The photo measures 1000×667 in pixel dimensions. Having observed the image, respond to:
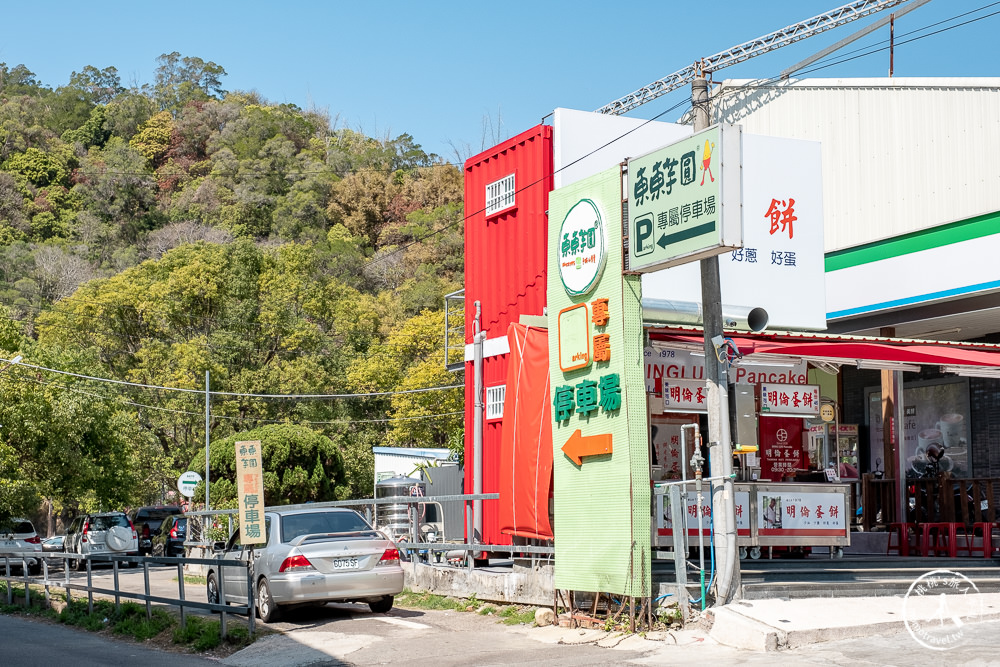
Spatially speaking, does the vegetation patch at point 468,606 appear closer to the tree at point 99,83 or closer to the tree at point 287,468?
the tree at point 287,468

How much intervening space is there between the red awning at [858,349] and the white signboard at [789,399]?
1.11 m

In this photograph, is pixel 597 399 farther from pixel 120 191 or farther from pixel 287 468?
pixel 120 191

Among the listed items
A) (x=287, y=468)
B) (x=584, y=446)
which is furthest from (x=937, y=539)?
(x=287, y=468)

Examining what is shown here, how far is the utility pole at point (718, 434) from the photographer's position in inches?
425

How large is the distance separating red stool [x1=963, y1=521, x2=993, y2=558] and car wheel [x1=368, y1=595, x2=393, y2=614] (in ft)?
26.9

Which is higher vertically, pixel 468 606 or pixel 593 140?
pixel 593 140

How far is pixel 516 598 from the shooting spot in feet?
45.3

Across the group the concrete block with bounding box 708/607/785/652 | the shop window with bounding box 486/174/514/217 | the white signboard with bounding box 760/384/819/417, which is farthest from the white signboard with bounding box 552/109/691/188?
the concrete block with bounding box 708/607/785/652

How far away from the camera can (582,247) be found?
40.3 feet

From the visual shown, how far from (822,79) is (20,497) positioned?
78.8ft

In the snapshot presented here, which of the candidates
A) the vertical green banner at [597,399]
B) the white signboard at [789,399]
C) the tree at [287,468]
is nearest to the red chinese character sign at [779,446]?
the white signboard at [789,399]

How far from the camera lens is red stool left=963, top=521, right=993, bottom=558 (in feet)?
48.3

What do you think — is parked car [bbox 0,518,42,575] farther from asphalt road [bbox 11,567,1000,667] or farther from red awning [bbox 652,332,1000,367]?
red awning [bbox 652,332,1000,367]

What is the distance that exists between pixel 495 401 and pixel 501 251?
9.76 feet
